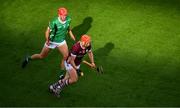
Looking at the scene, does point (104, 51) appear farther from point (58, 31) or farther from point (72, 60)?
point (72, 60)

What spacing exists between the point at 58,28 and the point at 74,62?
1220mm

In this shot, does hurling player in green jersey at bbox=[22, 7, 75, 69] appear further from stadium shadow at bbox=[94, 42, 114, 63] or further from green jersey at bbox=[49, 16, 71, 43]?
stadium shadow at bbox=[94, 42, 114, 63]

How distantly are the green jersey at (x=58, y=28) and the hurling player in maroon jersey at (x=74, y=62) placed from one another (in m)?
1.02

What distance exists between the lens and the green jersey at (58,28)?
1070 cm

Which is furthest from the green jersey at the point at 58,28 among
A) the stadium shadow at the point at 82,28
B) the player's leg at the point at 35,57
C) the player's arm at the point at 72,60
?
the stadium shadow at the point at 82,28

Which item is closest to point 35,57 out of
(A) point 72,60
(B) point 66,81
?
(B) point 66,81

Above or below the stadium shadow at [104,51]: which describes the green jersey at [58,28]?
above

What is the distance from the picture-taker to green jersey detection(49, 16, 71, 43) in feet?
35.1

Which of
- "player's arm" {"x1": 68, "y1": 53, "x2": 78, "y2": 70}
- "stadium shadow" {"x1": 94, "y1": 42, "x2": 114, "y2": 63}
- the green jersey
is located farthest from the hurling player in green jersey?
"stadium shadow" {"x1": 94, "y1": 42, "x2": 114, "y2": 63}

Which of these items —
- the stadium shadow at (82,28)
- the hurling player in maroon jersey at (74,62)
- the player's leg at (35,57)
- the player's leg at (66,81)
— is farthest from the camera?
the stadium shadow at (82,28)

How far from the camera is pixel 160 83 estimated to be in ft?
36.3

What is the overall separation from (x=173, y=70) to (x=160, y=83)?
798mm

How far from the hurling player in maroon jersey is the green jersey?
1.02 meters

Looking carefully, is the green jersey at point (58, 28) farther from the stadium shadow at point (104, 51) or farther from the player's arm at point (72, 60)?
the stadium shadow at point (104, 51)
